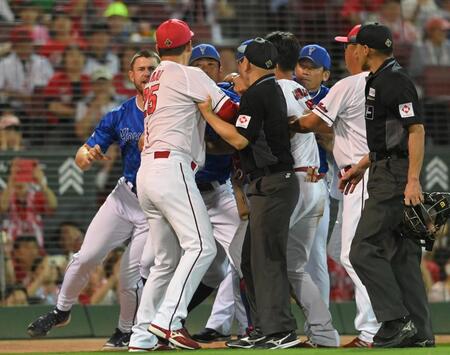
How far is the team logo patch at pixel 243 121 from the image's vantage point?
7.23 metres

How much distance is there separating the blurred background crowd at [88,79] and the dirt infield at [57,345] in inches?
46.5

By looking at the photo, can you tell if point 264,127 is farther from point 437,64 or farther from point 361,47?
point 437,64

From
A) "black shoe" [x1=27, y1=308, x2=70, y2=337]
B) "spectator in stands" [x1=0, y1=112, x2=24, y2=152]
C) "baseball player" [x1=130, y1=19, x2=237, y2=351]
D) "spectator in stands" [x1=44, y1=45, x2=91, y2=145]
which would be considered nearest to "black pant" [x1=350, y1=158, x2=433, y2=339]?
"baseball player" [x1=130, y1=19, x2=237, y2=351]

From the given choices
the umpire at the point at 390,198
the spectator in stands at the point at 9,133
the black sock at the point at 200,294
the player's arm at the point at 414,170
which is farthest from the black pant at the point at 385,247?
the spectator in stands at the point at 9,133

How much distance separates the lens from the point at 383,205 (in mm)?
7051

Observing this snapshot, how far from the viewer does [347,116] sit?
25.1 feet

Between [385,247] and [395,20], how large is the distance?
7.61m

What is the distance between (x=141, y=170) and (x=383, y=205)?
63.0 inches

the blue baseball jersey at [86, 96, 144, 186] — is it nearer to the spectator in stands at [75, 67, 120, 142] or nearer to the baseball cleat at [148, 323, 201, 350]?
the baseball cleat at [148, 323, 201, 350]

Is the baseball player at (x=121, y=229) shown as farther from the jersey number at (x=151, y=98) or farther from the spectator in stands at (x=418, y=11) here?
the spectator in stands at (x=418, y=11)

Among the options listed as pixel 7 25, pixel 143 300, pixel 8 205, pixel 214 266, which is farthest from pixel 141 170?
pixel 7 25

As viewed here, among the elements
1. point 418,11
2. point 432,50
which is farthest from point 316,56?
point 418,11

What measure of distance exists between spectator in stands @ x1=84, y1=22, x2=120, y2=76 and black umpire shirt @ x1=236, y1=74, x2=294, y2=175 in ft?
17.8

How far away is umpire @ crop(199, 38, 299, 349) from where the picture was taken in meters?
7.28
